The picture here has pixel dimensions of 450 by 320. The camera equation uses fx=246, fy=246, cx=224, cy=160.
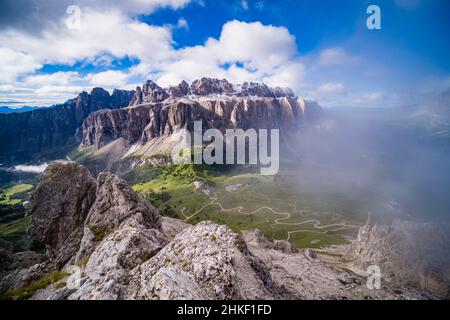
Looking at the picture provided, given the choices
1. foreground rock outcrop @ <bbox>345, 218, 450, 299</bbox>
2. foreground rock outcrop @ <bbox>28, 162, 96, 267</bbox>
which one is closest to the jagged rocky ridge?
foreground rock outcrop @ <bbox>28, 162, 96, 267</bbox>

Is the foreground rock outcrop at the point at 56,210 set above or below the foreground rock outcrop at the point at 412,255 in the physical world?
above

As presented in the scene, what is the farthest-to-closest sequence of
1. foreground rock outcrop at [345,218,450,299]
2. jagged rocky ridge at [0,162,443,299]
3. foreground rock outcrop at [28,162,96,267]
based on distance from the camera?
1. foreground rock outcrop at [345,218,450,299]
2. foreground rock outcrop at [28,162,96,267]
3. jagged rocky ridge at [0,162,443,299]

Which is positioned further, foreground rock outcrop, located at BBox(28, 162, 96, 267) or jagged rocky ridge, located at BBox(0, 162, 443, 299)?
foreground rock outcrop, located at BBox(28, 162, 96, 267)

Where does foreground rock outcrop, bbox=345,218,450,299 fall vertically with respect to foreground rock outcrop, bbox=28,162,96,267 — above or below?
below

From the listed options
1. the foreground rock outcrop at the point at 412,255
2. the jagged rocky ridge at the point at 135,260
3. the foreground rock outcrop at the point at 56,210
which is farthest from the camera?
the foreground rock outcrop at the point at 412,255

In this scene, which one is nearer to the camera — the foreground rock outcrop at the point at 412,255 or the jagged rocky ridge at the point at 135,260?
the jagged rocky ridge at the point at 135,260

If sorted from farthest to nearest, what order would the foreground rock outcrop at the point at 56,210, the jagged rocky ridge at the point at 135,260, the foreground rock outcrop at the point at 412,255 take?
the foreground rock outcrop at the point at 412,255, the foreground rock outcrop at the point at 56,210, the jagged rocky ridge at the point at 135,260

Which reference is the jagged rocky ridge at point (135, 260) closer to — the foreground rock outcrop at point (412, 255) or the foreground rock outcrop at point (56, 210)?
the foreground rock outcrop at point (56, 210)

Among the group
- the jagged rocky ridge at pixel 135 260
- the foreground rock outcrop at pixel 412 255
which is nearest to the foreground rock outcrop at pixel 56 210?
the jagged rocky ridge at pixel 135 260

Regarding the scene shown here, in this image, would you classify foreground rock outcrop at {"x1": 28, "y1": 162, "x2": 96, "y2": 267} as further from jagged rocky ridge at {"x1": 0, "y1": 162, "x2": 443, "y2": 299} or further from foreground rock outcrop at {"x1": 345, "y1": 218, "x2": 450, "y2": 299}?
foreground rock outcrop at {"x1": 345, "y1": 218, "x2": 450, "y2": 299}
